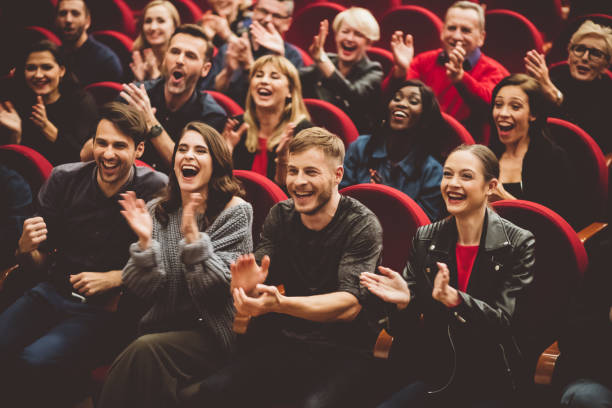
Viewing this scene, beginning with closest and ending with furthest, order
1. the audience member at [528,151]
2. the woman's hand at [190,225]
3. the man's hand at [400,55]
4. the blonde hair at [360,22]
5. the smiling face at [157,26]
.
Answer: the woman's hand at [190,225]
the audience member at [528,151]
the man's hand at [400,55]
the blonde hair at [360,22]
the smiling face at [157,26]

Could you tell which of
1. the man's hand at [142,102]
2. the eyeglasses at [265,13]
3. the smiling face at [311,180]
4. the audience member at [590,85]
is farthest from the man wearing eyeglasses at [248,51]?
the smiling face at [311,180]

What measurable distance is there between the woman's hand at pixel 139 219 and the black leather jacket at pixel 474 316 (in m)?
0.33

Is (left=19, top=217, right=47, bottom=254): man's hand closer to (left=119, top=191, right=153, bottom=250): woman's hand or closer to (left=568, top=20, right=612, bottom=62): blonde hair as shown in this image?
(left=119, top=191, right=153, bottom=250): woman's hand

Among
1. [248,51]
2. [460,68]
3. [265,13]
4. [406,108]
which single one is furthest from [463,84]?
[265,13]

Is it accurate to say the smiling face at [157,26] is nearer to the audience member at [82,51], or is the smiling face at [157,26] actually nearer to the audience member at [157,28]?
the audience member at [157,28]

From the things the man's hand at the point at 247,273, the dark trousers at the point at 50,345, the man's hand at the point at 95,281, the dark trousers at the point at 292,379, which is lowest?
the dark trousers at the point at 50,345

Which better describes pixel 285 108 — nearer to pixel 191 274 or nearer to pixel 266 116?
pixel 266 116

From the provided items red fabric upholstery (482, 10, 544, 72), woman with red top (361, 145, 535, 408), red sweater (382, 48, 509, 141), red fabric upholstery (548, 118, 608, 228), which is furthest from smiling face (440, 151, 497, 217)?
red fabric upholstery (482, 10, 544, 72)

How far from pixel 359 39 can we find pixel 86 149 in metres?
0.70

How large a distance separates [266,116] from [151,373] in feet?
2.00

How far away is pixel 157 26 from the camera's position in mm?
1650

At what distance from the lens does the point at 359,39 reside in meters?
1.55

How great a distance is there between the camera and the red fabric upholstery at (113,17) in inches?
79.7

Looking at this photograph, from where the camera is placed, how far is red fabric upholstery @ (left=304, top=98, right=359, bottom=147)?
132 cm
